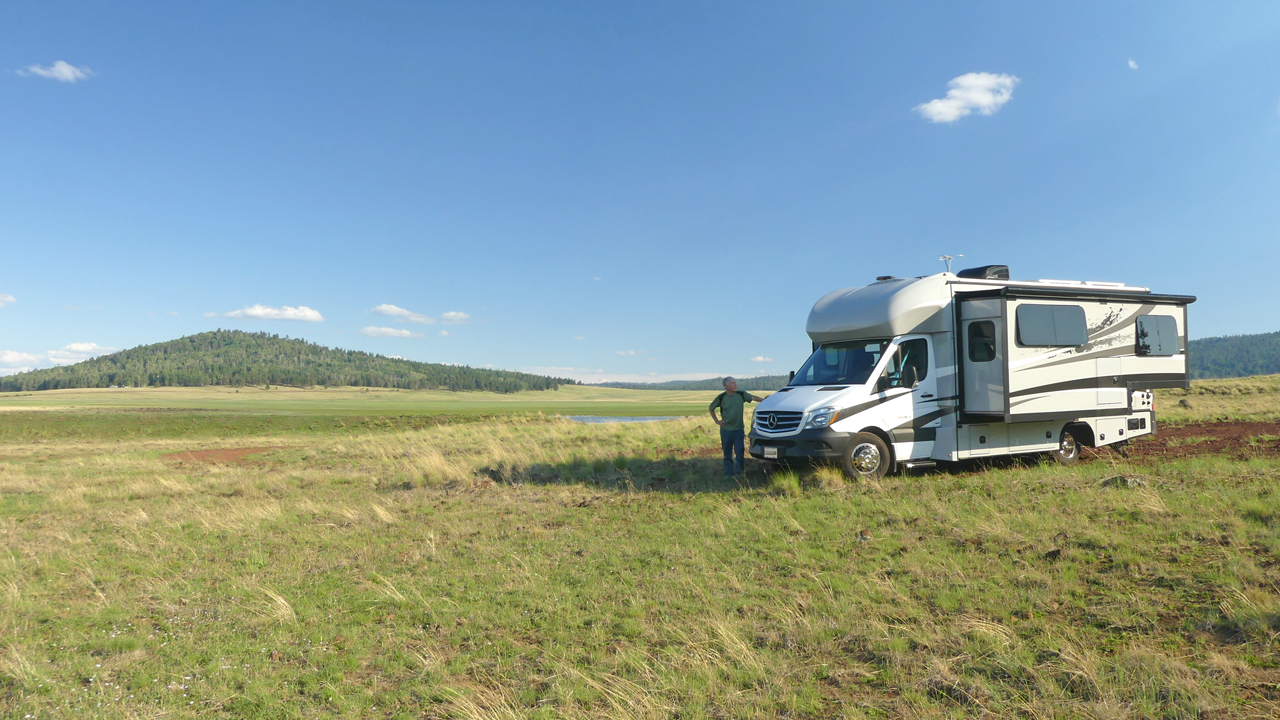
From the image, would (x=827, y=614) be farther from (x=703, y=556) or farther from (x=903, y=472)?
(x=903, y=472)

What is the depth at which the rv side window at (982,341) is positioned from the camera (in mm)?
11875

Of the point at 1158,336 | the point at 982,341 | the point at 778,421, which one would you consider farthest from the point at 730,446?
the point at 1158,336

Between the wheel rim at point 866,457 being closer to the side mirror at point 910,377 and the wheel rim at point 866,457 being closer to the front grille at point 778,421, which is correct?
the front grille at point 778,421

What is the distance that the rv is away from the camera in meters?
11.5

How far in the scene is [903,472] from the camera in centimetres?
1212

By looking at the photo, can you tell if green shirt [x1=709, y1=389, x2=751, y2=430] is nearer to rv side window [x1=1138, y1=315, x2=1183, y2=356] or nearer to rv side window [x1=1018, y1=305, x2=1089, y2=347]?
rv side window [x1=1018, y1=305, x2=1089, y2=347]

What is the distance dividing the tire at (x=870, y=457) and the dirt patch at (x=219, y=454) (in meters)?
23.2

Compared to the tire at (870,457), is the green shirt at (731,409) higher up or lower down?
higher up

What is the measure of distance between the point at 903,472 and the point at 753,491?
9.60ft

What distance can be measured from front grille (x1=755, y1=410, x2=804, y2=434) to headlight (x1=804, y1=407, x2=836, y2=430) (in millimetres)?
192

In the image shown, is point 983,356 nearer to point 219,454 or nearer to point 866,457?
point 866,457

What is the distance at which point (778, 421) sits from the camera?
1180cm

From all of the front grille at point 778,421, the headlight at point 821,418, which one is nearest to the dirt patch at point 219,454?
the front grille at point 778,421

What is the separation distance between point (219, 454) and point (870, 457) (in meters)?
27.2
